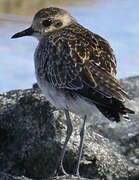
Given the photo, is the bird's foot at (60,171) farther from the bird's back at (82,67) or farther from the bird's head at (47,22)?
the bird's head at (47,22)

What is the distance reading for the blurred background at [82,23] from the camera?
1589 cm

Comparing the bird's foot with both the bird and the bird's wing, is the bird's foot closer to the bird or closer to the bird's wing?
the bird

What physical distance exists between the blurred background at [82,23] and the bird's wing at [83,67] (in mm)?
4953

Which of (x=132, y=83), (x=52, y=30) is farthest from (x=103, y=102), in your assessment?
(x=132, y=83)

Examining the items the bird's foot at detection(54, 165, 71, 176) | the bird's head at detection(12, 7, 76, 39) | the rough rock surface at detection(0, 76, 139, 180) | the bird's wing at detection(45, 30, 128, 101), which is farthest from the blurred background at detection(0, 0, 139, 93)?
the bird's foot at detection(54, 165, 71, 176)

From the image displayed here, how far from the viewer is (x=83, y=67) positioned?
964 centimetres

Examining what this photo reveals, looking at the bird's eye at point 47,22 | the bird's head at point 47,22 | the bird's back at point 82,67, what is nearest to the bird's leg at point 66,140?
the bird's back at point 82,67

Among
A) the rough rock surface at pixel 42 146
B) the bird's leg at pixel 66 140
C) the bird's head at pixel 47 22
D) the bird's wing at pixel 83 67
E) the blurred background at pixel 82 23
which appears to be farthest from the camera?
the blurred background at pixel 82 23

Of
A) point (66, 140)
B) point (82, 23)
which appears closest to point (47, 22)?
point (66, 140)

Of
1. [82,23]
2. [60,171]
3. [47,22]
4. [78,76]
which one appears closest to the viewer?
[78,76]

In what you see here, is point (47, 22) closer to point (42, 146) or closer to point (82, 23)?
point (42, 146)

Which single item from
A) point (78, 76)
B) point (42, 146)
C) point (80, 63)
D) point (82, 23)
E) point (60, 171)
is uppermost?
point (82, 23)

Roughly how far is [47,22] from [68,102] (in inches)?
55.1

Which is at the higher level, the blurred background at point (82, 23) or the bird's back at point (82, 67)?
Result: the blurred background at point (82, 23)
